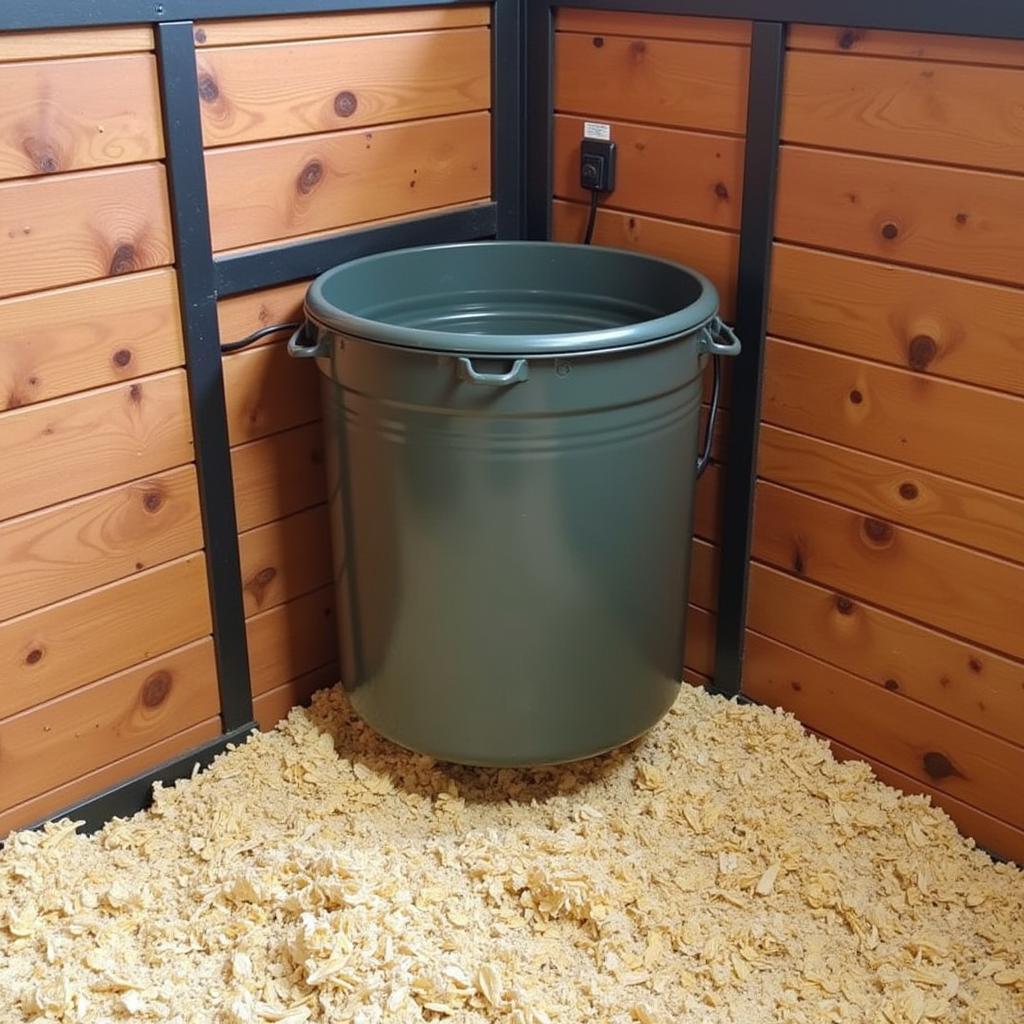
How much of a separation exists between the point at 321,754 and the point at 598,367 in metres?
0.83

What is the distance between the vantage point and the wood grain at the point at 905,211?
1627mm

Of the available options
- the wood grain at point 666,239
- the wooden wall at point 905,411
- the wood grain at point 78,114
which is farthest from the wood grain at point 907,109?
the wood grain at point 78,114

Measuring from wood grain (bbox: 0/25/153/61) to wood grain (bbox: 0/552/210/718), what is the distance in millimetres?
722

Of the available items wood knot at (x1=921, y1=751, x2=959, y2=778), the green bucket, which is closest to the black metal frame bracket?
the green bucket

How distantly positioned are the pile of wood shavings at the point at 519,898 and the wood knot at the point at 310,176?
2.85 ft

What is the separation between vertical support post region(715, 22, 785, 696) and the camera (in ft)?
→ 5.98

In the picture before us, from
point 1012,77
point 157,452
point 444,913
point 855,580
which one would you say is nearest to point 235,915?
point 444,913

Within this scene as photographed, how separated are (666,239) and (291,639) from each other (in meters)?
0.90

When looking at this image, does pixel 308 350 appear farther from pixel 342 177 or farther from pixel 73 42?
pixel 73 42

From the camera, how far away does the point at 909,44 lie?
166 cm

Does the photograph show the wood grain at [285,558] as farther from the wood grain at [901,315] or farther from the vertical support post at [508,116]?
the wood grain at [901,315]

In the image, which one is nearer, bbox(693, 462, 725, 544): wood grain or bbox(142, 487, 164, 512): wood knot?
bbox(142, 487, 164, 512): wood knot

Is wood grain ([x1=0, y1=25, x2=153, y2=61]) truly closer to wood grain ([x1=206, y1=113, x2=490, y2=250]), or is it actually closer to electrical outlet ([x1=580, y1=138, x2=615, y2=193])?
wood grain ([x1=206, y1=113, x2=490, y2=250])

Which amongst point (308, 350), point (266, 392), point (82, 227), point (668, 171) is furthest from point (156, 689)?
point (668, 171)
